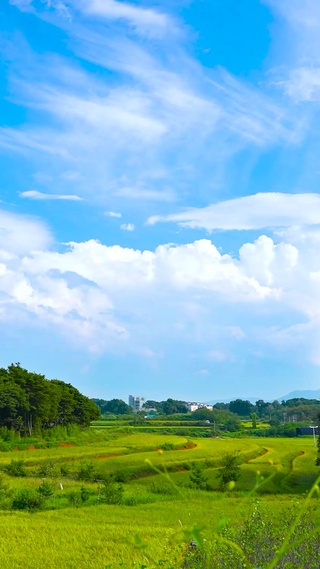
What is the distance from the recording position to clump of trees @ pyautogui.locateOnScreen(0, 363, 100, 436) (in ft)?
213

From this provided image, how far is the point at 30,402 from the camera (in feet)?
235

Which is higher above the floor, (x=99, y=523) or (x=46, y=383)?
(x=46, y=383)

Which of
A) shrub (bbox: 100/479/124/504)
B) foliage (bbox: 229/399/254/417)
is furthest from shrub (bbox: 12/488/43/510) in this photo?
foliage (bbox: 229/399/254/417)

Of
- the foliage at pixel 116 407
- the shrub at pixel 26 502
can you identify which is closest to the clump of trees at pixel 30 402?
the shrub at pixel 26 502

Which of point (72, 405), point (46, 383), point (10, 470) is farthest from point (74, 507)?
point (72, 405)

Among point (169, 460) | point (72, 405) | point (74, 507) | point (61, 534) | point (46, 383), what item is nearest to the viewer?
point (61, 534)

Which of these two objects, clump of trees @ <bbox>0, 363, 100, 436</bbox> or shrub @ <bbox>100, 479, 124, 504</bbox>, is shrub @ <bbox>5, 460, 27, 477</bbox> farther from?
clump of trees @ <bbox>0, 363, 100, 436</bbox>

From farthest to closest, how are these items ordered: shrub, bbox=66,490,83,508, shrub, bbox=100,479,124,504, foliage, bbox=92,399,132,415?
foliage, bbox=92,399,132,415
shrub, bbox=100,479,124,504
shrub, bbox=66,490,83,508

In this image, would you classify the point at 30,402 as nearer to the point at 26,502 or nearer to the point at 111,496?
the point at 111,496

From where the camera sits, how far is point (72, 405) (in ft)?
287

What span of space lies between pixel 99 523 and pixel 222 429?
3692 inches

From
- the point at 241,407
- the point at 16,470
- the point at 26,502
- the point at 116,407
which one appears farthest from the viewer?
the point at 116,407

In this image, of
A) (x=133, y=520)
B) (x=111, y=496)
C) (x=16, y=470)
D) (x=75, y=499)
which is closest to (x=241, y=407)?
(x=16, y=470)

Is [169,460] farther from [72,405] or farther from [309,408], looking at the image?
[309,408]
